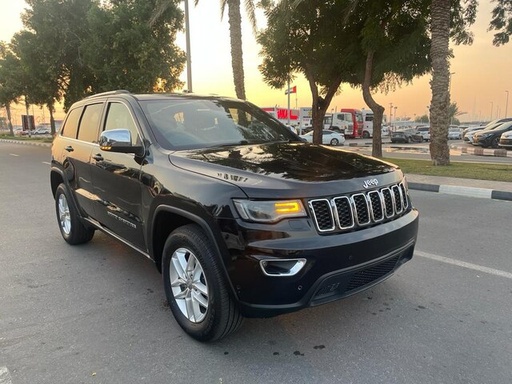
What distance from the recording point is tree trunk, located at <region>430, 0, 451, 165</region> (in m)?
11.8

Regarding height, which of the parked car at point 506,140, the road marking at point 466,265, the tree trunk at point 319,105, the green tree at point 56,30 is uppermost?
the green tree at point 56,30

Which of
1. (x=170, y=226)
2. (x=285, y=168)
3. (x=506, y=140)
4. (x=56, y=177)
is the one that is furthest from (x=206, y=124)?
(x=506, y=140)

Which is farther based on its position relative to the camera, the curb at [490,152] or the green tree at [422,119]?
the green tree at [422,119]

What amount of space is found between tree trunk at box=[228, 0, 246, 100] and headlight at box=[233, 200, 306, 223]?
12961mm

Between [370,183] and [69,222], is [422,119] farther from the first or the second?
[370,183]

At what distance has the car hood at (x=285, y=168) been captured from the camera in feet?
8.20

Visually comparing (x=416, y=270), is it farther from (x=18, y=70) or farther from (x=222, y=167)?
(x=18, y=70)

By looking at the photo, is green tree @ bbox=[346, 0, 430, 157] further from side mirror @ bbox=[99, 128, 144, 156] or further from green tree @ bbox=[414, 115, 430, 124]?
green tree @ bbox=[414, 115, 430, 124]

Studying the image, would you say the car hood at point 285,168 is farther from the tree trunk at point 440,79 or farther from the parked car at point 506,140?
the parked car at point 506,140

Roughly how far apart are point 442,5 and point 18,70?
2890 cm

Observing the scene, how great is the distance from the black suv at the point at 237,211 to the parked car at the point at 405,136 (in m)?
34.6

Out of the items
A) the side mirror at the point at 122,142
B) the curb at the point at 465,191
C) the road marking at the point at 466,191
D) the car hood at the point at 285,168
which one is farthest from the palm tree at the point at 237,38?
the side mirror at the point at 122,142

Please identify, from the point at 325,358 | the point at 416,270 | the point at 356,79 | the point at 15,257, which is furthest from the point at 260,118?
the point at 356,79

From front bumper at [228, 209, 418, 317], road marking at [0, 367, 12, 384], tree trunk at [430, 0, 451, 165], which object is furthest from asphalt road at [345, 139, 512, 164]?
road marking at [0, 367, 12, 384]
